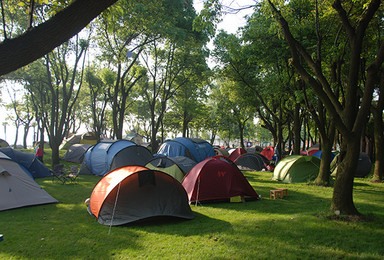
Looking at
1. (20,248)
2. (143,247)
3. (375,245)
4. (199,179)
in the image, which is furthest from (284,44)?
(20,248)

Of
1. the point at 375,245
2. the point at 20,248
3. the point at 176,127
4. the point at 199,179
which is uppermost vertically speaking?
the point at 176,127

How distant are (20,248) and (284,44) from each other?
12.4 metres

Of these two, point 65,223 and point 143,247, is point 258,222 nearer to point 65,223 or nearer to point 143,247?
point 143,247

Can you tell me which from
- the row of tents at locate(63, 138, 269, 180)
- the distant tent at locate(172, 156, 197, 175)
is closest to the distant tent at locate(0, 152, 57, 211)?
the row of tents at locate(63, 138, 269, 180)

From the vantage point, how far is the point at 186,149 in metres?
17.7

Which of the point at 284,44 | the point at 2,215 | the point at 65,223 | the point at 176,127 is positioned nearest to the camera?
the point at 65,223

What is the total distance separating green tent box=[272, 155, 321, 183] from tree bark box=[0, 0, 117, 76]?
→ 13068 mm

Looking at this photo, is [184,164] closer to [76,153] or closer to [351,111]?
[351,111]

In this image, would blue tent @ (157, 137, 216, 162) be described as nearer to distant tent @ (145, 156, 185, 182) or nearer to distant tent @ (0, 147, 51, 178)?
distant tent @ (145, 156, 185, 182)

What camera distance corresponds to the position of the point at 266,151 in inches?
1126

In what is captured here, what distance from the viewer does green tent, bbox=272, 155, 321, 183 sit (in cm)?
1369

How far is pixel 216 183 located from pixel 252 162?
10.5 meters

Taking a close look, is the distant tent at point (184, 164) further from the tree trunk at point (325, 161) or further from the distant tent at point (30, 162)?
the distant tent at point (30, 162)

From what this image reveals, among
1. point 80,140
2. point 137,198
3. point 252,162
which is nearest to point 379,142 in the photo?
point 252,162
